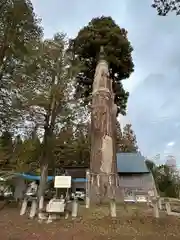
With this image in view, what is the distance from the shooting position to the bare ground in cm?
949

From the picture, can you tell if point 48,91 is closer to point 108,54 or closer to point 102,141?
point 102,141

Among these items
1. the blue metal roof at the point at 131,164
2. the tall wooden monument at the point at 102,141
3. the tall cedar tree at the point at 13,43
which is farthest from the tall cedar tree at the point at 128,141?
the tall cedar tree at the point at 13,43

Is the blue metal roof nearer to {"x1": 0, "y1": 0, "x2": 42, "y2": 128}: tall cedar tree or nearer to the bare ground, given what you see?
{"x1": 0, "y1": 0, "x2": 42, "y2": 128}: tall cedar tree

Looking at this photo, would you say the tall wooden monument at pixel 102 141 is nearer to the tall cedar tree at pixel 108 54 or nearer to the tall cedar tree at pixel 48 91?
the tall cedar tree at pixel 48 91

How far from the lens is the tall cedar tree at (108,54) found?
30203mm

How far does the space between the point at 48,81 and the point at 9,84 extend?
10.2 ft

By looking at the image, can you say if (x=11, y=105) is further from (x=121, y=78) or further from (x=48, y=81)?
(x=121, y=78)

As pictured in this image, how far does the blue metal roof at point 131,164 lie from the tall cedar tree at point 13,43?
14.5m

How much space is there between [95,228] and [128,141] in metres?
34.4

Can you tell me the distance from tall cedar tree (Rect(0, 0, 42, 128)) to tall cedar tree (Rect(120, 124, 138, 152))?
26.5 meters

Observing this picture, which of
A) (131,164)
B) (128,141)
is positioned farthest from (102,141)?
(128,141)

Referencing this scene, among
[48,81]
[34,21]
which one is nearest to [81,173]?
[48,81]

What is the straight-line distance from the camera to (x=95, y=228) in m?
10.4

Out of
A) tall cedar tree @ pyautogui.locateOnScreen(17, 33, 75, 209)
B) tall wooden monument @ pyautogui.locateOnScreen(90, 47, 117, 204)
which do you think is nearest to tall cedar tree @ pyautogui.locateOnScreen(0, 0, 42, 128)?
tall cedar tree @ pyautogui.locateOnScreen(17, 33, 75, 209)
